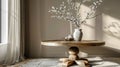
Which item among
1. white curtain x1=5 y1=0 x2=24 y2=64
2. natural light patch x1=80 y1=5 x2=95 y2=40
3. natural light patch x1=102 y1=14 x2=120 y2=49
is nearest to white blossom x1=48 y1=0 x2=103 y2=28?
natural light patch x1=80 y1=5 x2=95 y2=40

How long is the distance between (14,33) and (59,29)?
1.18 m

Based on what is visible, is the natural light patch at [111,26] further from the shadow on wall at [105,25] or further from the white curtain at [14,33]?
the white curtain at [14,33]

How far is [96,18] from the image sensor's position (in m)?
5.07

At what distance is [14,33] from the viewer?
434 cm

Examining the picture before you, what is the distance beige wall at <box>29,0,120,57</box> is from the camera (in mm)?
5051

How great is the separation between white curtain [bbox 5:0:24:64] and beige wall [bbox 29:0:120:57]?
20.8 inches

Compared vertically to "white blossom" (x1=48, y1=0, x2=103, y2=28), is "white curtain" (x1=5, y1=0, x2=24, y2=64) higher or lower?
lower

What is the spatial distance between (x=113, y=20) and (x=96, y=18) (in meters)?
0.38

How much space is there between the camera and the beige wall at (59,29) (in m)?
5.05

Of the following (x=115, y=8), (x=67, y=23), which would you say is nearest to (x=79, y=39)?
(x=67, y=23)

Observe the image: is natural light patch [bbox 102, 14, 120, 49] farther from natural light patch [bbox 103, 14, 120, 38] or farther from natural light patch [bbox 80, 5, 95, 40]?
natural light patch [bbox 80, 5, 95, 40]

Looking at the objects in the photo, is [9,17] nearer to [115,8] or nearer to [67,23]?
[67,23]

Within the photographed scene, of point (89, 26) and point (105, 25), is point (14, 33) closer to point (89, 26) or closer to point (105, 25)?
point (89, 26)

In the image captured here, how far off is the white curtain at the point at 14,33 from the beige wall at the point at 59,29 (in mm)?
529
